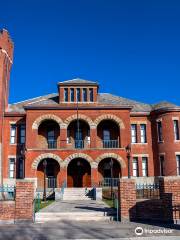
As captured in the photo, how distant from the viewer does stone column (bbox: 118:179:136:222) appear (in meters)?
13.0

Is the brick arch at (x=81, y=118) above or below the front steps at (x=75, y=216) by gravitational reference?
above

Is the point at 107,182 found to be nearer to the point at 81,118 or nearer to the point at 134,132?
the point at 134,132

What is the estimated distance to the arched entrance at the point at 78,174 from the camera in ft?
107

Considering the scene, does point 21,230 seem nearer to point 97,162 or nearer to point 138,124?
point 97,162

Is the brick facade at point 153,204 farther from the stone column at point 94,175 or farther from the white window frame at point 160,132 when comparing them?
the white window frame at point 160,132

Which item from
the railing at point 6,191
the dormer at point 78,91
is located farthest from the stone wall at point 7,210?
the dormer at point 78,91

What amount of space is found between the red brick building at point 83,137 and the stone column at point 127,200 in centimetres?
1719

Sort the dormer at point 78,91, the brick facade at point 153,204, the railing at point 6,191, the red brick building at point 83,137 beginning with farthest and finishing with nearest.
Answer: the dormer at point 78,91
the red brick building at point 83,137
the railing at point 6,191
the brick facade at point 153,204

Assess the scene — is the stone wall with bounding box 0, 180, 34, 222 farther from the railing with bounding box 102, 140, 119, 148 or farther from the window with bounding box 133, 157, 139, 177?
the window with bounding box 133, 157, 139, 177

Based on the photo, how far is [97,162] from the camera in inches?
1207

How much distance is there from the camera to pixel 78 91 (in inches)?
1316

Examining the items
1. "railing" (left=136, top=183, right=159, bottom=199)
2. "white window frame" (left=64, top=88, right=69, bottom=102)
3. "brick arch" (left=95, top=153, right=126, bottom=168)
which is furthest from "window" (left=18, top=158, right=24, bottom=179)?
"railing" (left=136, top=183, right=159, bottom=199)

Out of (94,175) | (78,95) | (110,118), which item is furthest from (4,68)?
(94,175)

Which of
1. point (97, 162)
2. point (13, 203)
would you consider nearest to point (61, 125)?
point (97, 162)
